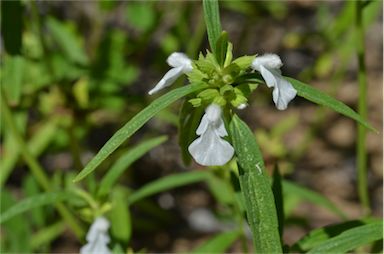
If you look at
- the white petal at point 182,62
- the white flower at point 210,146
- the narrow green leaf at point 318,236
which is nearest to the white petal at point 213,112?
the white flower at point 210,146

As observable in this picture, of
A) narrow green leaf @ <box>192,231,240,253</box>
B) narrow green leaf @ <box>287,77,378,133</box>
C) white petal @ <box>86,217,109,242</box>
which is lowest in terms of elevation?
narrow green leaf @ <box>192,231,240,253</box>

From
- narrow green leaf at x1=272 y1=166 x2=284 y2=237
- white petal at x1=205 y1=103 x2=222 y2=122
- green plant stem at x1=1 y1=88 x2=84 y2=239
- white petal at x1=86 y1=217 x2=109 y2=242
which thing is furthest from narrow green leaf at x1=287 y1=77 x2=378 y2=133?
green plant stem at x1=1 y1=88 x2=84 y2=239

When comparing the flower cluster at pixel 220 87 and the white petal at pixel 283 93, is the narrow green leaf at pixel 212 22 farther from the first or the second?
the white petal at pixel 283 93

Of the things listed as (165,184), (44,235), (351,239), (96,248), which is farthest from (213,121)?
(44,235)

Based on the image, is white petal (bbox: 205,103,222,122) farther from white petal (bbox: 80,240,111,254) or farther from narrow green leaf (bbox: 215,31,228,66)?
white petal (bbox: 80,240,111,254)

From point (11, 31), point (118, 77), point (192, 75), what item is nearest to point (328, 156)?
point (118, 77)

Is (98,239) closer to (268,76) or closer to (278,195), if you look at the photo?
(278,195)
